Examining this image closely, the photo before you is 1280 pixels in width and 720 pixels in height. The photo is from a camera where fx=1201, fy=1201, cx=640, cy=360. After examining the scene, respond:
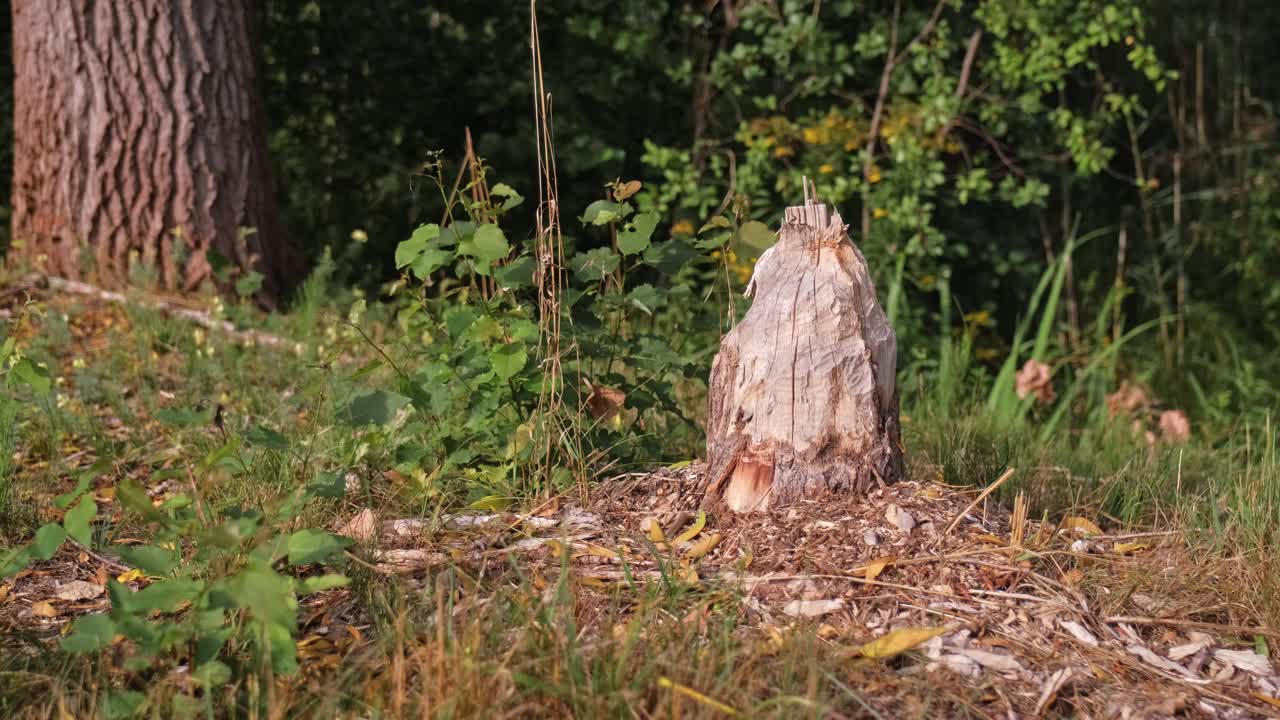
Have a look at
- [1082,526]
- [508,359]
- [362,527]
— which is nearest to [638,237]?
[508,359]

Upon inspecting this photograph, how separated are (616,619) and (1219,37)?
6.95 m

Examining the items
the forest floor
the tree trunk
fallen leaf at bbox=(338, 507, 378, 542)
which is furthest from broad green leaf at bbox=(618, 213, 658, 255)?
the tree trunk

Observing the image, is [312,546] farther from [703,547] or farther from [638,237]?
[638,237]

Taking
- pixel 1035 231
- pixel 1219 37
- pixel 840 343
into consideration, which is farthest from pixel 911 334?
pixel 1219 37

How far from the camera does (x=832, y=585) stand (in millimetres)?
2393

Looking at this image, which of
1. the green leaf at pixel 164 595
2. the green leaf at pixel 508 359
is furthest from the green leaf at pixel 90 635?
the green leaf at pixel 508 359

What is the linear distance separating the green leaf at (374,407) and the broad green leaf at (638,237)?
65cm

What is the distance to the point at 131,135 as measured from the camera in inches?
189

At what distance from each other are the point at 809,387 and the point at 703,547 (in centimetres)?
42

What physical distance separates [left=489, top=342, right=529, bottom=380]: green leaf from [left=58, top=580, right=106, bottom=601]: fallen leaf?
97 cm

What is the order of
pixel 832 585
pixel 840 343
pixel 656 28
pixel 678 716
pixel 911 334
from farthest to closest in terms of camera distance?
pixel 656 28, pixel 911 334, pixel 840 343, pixel 832 585, pixel 678 716

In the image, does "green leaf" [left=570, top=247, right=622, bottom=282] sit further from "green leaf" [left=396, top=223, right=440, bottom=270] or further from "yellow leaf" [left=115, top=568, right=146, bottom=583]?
"yellow leaf" [left=115, top=568, right=146, bottom=583]

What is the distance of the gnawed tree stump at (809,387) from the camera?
2621 mm

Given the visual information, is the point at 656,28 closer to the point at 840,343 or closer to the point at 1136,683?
the point at 840,343
